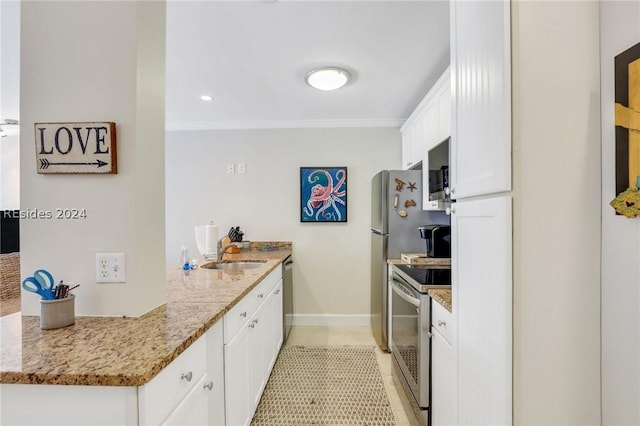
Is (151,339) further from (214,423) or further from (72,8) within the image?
(72,8)

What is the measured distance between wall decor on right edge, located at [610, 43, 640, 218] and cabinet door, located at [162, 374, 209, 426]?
4.56 feet

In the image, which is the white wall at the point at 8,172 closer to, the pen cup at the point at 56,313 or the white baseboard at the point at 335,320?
the pen cup at the point at 56,313

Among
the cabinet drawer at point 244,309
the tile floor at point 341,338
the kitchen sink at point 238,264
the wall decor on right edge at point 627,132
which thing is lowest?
the tile floor at point 341,338

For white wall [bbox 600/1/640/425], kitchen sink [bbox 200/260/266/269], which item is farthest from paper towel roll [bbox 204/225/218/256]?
white wall [bbox 600/1/640/425]

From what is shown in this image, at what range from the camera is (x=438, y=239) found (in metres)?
2.42

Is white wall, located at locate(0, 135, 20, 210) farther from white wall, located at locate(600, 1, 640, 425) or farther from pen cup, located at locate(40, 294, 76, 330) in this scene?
white wall, located at locate(600, 1, 640, 425)

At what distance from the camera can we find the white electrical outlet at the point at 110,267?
1.12 metres

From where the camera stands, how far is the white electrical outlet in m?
Answer: 1.12

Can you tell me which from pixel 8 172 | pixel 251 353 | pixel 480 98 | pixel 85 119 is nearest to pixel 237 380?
pixel 251 353

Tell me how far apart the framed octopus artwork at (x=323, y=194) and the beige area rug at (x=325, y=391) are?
1.52m

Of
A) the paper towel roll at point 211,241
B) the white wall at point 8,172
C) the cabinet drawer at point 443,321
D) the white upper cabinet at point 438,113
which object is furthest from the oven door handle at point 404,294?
the white wall at point 8,172

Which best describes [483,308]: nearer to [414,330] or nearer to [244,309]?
[414,330]

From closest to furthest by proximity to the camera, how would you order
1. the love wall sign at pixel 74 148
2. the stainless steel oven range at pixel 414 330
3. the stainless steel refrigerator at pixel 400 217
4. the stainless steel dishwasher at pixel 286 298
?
the love wall sign at pixel 74 148
the stainless steel oven range at pixel 414 330
the stainless steel refrigerator at pixel 400 217
the stainless steel dishwasher at pixel 286 298

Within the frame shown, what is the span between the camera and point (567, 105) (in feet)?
A: 2.82
